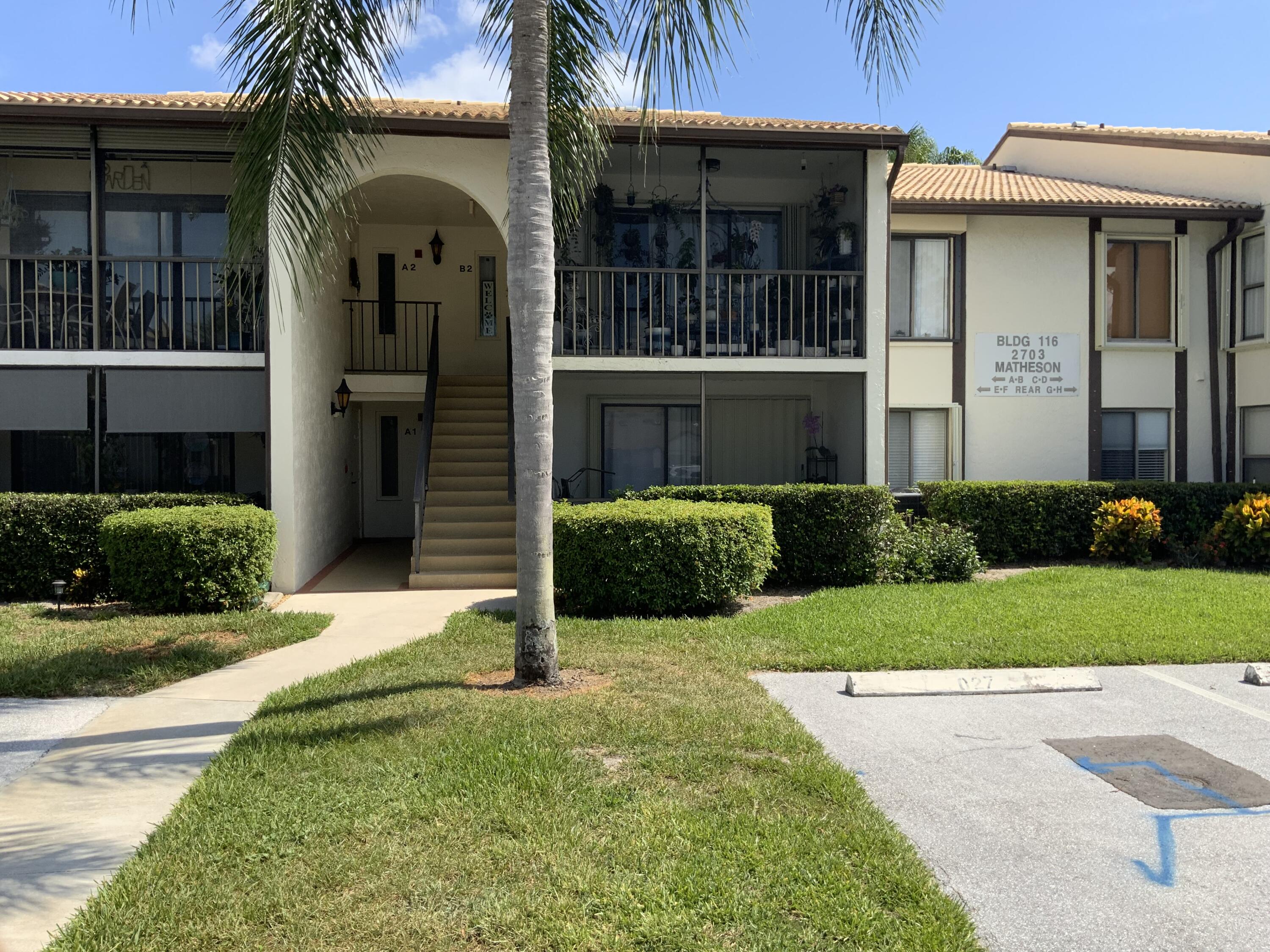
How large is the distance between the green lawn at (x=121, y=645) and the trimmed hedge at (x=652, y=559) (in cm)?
261

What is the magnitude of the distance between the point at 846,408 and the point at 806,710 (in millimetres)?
8588

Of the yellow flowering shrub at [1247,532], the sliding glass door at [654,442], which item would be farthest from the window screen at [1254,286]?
the sliding glass door at [654,442]

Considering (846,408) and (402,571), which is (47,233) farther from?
(846,408)

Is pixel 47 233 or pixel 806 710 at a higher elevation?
pixel 47 233

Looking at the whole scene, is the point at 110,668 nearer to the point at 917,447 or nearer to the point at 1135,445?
the point at 917,447

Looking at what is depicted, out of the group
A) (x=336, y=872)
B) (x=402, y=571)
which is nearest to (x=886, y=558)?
(x=402, y=571)

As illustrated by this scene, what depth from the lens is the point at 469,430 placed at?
1430cm

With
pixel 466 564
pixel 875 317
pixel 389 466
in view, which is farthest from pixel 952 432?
pixel 389 466

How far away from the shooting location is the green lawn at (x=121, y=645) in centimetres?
691

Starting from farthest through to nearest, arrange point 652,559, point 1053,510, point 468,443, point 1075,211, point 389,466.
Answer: point 389,466, point 1075,211, point 468,443, point 1053,510, point 652,559

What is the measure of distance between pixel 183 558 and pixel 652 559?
15.5 feet

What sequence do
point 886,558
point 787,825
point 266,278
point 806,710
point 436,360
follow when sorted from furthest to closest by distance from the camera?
point 436,360, point 886,558, point 266,278, point 806,710, point 787,825

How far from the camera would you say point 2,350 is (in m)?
11.2

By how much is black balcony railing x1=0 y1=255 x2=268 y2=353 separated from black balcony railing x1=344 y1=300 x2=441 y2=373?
11.6ft
